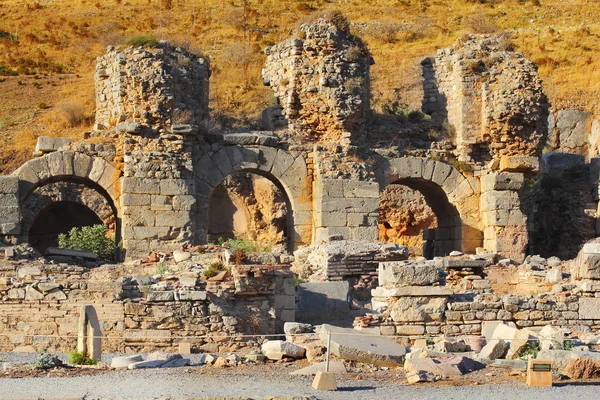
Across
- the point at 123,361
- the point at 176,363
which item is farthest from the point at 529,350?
the point at 123,361

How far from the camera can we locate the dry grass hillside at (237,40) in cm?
3528

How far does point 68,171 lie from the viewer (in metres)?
19.9

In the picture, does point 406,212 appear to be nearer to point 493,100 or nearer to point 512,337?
point 493,100

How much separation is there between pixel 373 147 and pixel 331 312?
7762mm

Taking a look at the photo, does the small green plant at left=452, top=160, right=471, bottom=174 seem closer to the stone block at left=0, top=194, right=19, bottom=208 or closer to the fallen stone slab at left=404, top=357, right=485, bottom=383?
the stone block at left=0, top=194, right=19, bottom=208

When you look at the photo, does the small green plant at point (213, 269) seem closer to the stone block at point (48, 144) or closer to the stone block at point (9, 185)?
the stone block at point (9, 185)

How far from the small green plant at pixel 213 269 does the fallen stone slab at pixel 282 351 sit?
10.2ft

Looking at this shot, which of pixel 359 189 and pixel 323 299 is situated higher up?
pixel 359 189

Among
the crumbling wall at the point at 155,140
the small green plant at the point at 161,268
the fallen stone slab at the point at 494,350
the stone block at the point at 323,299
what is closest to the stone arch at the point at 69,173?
the crumbling wall at the point at 155,140

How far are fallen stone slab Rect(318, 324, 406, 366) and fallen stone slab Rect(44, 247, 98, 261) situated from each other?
29.3ft

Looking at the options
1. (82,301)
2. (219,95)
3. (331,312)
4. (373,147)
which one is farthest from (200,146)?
(219,95)

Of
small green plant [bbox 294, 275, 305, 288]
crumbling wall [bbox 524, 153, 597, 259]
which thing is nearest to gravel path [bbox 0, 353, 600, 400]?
small green plant [bbox 294, 275, 305, 288]

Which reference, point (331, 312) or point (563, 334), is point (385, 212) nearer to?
point (331, 312)

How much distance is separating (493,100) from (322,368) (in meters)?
13.8
